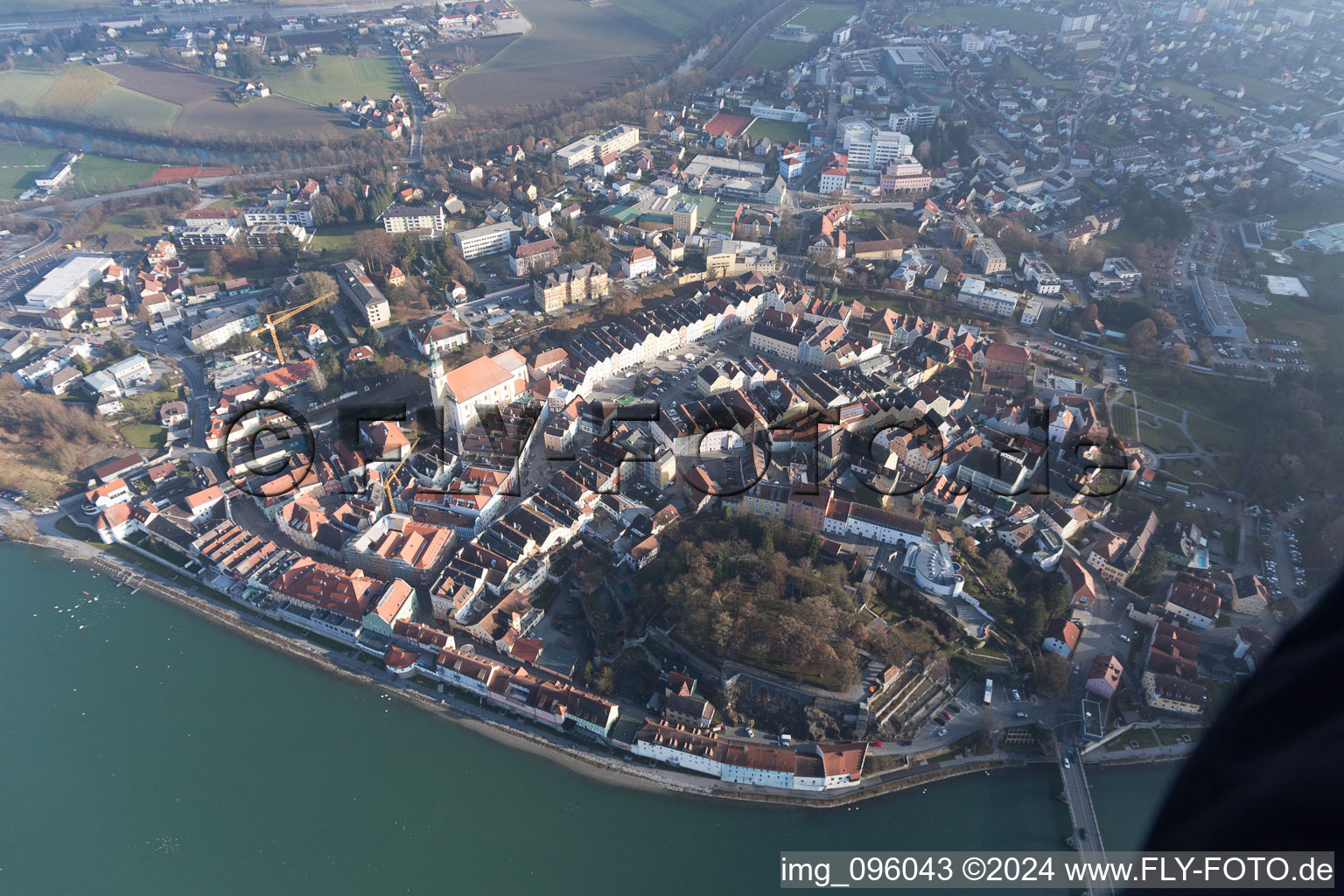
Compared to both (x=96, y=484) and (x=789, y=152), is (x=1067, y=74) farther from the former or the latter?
(x=96, y=484)

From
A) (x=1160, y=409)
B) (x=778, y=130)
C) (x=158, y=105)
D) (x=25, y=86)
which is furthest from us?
(x=25, y=86)

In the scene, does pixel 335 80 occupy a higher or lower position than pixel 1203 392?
higher

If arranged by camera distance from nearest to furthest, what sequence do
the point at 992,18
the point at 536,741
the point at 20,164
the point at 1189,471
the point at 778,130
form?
the point at 536,741 → the point at 1189,471 → the point at 20,164 → the point at 778,130 → the point at 992,18

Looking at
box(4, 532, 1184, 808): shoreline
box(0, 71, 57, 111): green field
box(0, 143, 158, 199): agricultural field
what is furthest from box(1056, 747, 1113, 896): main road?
box(0, 71, 57, 111): green field

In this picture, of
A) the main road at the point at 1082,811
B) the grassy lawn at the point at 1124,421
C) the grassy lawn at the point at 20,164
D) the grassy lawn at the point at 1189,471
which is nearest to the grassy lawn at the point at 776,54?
the grassy lawn at the point at 1124,421

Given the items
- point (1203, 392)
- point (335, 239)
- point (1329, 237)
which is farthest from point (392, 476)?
point (1329, 237)

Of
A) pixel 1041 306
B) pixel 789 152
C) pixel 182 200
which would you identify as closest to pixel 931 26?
pixel 789 152

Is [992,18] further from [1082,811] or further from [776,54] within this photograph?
[1082,811]
